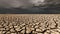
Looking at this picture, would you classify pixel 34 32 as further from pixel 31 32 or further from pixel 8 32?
pixel 8 32

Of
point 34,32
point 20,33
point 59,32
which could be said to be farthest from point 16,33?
point 59,32

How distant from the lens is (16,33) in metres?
0.95

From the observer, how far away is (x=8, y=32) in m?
0.96

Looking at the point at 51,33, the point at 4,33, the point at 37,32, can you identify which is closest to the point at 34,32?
the point at 37,32

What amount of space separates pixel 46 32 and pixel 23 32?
20cm

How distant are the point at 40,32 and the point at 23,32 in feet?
0.48

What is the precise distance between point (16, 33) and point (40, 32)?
206mm

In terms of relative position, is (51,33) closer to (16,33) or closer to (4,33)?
(16,33)

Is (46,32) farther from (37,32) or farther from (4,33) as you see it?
(4,33)

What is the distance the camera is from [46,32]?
3.14 feet

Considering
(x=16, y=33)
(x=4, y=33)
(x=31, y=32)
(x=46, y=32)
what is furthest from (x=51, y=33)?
(x=4, y=33)

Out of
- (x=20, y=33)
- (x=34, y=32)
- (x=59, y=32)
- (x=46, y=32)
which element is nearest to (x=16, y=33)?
(x=20, y=33)

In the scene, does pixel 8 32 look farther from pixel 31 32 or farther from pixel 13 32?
pixel 31 32

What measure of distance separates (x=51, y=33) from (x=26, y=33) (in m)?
0.21
